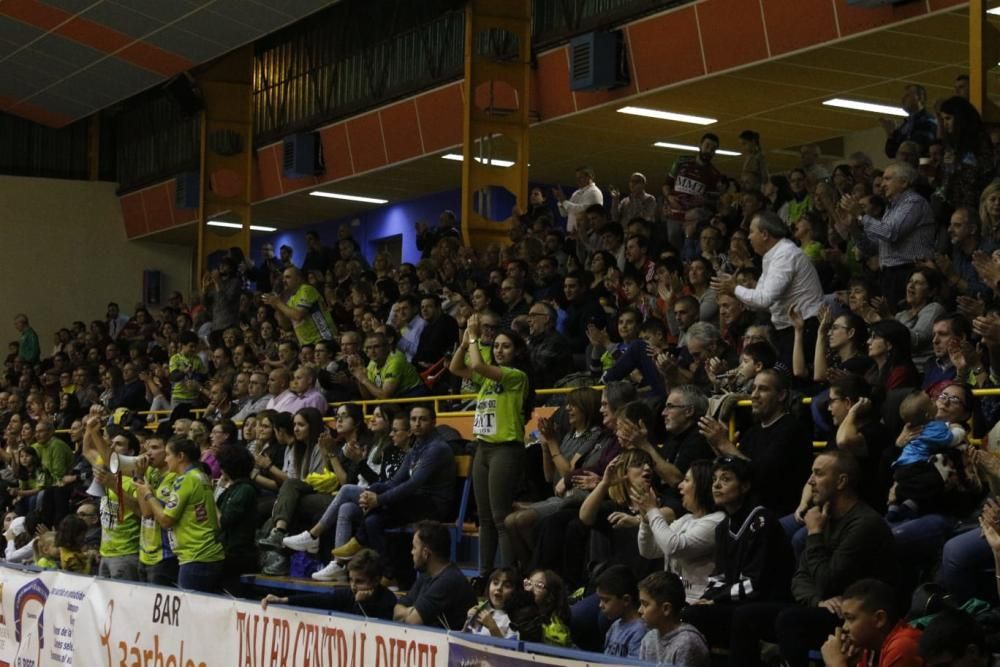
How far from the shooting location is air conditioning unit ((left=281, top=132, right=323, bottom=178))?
22.3m

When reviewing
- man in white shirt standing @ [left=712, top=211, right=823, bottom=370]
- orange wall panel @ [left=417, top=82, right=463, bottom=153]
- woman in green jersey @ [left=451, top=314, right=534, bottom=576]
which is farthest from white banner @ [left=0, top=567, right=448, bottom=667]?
orange wall panel @ [left=417, top=82, right=463, bottom=153]

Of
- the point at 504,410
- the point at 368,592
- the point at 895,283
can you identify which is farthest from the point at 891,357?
the point at 368,592

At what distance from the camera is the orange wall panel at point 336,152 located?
21672 millimetres

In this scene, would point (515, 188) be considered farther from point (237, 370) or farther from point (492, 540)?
point (492, 540)

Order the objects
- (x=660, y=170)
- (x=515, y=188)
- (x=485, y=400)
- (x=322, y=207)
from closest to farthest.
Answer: (x=485, y=400) < (x=515, y=188) < (x=660, y=170) < (x=322, y=207)

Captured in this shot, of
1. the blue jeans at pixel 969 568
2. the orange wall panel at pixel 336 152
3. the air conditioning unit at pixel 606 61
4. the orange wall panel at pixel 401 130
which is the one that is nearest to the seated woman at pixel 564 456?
the blue jeans at pixel 969 568

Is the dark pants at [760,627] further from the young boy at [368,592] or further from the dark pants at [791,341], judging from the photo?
the dark pants at [791,341]

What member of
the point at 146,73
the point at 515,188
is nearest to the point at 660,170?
the point at 515,188

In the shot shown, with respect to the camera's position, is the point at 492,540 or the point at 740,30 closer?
the point at 492,540

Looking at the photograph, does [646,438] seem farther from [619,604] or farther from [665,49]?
[665,49]

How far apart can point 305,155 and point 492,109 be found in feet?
16.6

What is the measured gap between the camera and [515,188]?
18062 millimetres

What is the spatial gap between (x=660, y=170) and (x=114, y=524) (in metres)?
11.1

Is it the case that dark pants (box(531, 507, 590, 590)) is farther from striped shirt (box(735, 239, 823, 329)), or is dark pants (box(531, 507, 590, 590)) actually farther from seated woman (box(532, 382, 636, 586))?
striped shirt (box(735, 239, 823, 329))
